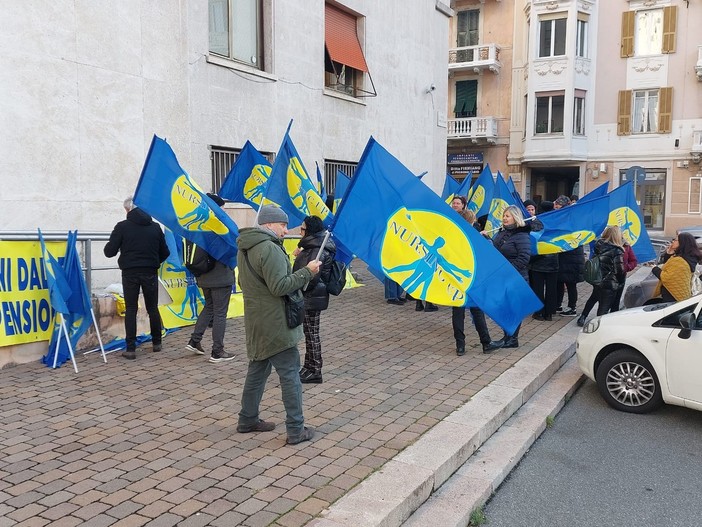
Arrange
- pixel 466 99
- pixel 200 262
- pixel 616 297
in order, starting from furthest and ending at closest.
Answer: pixel 466 99 < pixel 616 297 < pixel 200 262

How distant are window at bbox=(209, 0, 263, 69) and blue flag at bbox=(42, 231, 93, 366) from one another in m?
6.43

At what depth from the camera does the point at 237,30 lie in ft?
40.7

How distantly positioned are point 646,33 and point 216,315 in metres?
29.1

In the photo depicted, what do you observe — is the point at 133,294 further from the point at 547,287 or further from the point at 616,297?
the point at 616,297

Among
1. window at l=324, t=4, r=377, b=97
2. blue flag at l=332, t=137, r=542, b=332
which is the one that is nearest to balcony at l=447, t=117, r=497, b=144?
window at l=324, t=4, r=377, b=97

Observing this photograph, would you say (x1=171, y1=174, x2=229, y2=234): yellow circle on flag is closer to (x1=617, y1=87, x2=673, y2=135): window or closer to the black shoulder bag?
the black shoulder bag

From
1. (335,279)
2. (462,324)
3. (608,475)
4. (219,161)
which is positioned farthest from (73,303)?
(219,161)

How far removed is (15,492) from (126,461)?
27.3 inches

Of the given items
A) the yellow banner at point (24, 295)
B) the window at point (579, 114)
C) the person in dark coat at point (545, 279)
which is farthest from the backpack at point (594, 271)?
the window at point (579, 114)

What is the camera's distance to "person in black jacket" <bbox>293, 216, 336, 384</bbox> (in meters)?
5.75

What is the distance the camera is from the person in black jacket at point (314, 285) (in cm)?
575

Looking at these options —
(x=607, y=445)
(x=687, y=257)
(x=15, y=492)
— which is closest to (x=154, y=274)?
(x=15, y=492)

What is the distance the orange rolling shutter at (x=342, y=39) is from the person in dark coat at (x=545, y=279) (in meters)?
7.87

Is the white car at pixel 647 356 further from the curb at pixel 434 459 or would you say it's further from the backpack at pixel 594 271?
the backpack at pixel 594 271
